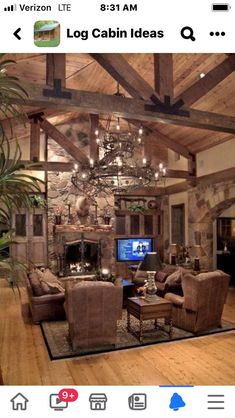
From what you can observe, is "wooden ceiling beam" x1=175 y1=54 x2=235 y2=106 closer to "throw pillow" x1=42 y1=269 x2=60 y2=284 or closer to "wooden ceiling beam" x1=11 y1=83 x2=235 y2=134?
"wooden ceiling beam" x1=11 y1=83 x2=235 y2=134

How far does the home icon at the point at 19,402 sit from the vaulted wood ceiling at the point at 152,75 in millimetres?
3470

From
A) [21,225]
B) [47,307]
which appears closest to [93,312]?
[47,307]

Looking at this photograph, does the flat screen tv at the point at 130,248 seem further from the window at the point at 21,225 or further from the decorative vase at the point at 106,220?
the window at the point at 21,225

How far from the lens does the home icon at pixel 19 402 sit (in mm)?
970

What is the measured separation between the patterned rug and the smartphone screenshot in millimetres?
27

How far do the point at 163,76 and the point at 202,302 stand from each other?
2.99 meters

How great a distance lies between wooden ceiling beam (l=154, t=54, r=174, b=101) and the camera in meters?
3.27

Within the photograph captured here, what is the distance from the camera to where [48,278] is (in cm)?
577
